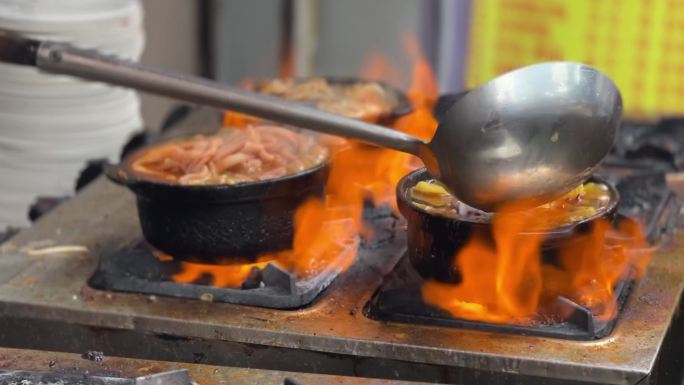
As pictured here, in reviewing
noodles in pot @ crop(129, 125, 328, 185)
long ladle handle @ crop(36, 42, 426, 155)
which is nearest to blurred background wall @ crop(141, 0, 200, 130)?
noodles in pot @ crop(129, 125, 328, 185)

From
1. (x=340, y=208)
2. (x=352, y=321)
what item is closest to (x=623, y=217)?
(x=340, y=208)

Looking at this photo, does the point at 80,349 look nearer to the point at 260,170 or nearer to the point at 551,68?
the point at 260,170

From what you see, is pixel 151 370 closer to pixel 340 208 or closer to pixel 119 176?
pixel 119 176

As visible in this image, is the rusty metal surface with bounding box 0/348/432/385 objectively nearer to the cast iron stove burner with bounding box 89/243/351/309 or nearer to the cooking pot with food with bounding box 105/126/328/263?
the cast iron stove burner with bounding box 89/243/351/309

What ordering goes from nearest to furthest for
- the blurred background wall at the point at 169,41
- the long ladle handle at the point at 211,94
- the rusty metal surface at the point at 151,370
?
the rusty metal surface at the point at 151,370 → the long ladle handle at the point at 211,94 → the blurred background wall at the point at 169,41

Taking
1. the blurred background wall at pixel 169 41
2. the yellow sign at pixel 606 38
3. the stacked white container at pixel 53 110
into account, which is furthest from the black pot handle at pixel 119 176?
the yellow sign at pixel 606 38

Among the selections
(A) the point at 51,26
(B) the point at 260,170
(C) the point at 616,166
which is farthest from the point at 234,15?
(B) the point at 260,170

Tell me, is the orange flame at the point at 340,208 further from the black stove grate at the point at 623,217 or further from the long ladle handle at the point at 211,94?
the long ladle handle at the point at 211,94
